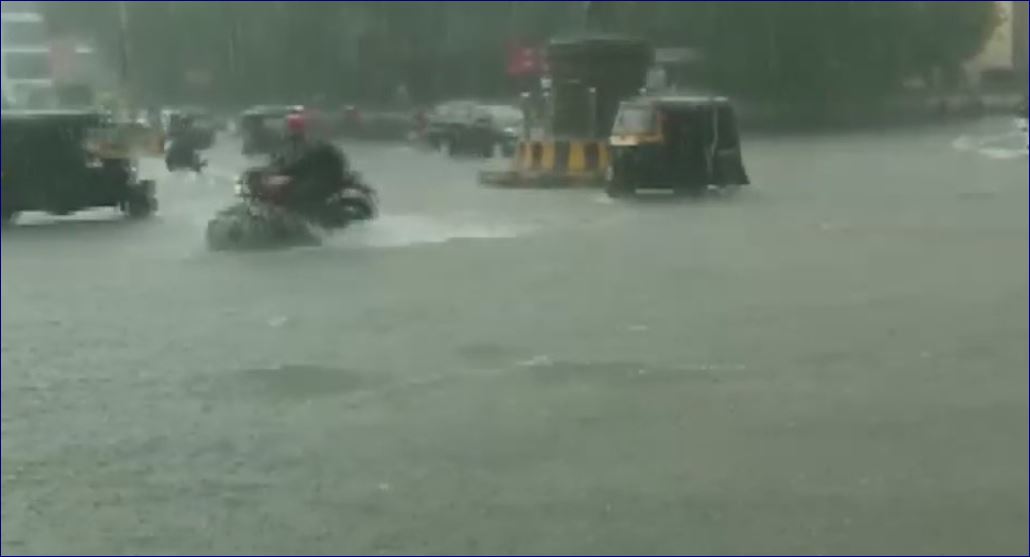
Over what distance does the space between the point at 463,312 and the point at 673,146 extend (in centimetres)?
1142

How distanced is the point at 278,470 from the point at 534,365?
8.06ft

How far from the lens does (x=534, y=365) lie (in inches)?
334

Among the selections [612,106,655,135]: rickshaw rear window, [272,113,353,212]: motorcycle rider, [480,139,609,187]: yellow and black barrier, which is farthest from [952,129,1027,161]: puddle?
[272,113,353,212]: motorcycle rider

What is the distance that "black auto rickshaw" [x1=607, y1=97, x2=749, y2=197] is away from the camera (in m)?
21.3

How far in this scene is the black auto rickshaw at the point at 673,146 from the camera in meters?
21.3

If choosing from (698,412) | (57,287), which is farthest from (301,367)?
(57,287)

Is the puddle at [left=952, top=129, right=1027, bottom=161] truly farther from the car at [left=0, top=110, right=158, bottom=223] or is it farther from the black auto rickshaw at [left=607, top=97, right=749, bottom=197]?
the car at [left=0, top=110, right=158, bottom=223]

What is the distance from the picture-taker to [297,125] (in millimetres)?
16078

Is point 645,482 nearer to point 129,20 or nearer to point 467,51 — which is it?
point 129,20

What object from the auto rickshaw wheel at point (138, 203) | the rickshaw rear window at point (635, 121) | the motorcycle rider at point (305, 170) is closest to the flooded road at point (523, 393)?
the motorcycle rider at point (305, 170)

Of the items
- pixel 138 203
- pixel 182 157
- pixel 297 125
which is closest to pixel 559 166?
pixel 182 157

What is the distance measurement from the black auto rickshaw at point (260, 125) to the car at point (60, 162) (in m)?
1.44

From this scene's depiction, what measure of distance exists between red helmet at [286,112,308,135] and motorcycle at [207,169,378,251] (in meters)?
0.51

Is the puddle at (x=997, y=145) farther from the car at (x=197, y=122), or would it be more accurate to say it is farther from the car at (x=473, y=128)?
the car at (x=197, y=122)
